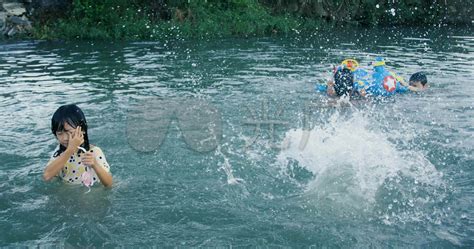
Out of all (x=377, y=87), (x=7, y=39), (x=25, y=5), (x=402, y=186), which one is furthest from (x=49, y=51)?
(x=402, y=186)

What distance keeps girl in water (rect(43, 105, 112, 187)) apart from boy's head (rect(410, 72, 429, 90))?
770 centimetres

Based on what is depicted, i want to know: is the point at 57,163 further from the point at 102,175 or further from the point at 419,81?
the point at 419,81

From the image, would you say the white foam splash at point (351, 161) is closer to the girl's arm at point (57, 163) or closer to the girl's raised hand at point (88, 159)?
the girl's raised hand at point (88, 159)

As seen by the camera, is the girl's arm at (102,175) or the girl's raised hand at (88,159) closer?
the girl's raised hand at (88,159)

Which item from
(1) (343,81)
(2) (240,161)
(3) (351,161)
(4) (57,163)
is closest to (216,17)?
(1) (343,81)

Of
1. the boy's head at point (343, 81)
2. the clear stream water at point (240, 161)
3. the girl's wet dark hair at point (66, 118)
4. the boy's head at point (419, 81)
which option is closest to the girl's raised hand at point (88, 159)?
the girl's wet dark hair at point (66, 118)

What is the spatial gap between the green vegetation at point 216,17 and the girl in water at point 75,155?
14852 millimetres

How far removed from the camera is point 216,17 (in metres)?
21.9

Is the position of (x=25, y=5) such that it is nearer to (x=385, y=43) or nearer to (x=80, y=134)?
(x=385, y=43)

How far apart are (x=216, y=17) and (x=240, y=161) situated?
16584 millimetres

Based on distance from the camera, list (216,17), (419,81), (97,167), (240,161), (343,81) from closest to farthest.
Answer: (97,167) → (240,161) → (343,81) → (419,81) → (216,17)

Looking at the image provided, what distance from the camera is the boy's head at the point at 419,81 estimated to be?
1021cm

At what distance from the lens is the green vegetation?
19.8 metres

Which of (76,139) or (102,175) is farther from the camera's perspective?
(102,175)
